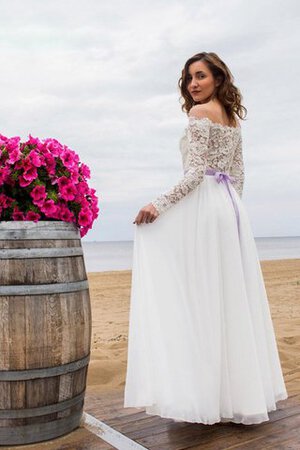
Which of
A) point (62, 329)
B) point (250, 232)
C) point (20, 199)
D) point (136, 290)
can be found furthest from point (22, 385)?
point (250, 232)

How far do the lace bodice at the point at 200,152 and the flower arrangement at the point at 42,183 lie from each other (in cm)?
46

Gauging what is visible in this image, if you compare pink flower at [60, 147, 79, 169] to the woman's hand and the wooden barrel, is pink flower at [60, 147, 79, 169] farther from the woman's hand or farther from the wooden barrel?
the woman's hand

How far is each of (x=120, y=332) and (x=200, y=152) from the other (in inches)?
179

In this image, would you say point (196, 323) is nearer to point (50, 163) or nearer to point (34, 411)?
point (34, 411)

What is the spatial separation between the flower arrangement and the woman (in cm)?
38

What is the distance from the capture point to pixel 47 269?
8.84 ft

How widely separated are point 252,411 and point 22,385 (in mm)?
1257

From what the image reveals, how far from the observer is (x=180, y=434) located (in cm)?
288

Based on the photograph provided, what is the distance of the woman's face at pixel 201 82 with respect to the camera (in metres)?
3.20

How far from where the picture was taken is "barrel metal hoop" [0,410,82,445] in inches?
108

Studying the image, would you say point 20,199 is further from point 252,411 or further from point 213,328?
point 252,411

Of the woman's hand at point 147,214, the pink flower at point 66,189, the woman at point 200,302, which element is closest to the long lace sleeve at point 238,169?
the woman at point 200,302

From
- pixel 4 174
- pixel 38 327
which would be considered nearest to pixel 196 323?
pixel 38 327

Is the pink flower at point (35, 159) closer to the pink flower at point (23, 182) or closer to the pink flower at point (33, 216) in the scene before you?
the pink flower at point (23, 182)
